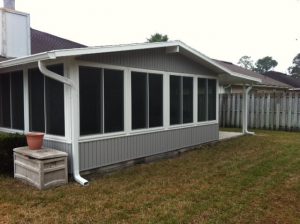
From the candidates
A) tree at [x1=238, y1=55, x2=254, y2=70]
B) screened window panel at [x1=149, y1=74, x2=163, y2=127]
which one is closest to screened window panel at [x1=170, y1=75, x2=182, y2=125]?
screened window panel at [x1=149, y1=74, x2=163, y2=127]

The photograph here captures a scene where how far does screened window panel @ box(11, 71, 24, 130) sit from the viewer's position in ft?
21.4

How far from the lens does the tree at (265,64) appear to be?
6400 cm

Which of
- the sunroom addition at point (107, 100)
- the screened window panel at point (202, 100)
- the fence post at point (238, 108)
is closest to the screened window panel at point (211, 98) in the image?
the screened window panel at point (202, 100)

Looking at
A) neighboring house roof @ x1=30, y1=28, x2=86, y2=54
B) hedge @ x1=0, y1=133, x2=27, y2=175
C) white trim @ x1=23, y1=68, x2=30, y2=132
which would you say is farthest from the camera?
neighboring house roof @ x1=30, y1=28, x2=86, y2=54

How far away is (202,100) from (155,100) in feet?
7.55

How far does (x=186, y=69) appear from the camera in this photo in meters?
8.15

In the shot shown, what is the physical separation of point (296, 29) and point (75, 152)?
4.03 meters

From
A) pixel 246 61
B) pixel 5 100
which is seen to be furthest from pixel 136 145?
pixel 246 61

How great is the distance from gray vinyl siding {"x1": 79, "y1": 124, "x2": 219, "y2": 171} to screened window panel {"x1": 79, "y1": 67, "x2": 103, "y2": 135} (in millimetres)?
291

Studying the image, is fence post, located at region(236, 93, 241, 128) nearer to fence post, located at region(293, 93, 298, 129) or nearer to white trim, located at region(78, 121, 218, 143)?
fence post, located at region(293, 93, 298, 129)

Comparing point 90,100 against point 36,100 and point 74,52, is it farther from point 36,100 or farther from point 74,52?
point 36,100

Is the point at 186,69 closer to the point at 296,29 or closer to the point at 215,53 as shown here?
the point at 296,29

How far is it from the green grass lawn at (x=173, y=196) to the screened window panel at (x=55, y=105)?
1103mm

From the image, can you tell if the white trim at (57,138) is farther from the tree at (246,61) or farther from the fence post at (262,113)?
the tree at (246,61)
